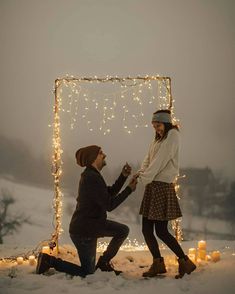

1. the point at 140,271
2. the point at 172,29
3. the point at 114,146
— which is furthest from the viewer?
the point at 172,29

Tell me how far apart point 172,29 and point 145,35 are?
378 cm

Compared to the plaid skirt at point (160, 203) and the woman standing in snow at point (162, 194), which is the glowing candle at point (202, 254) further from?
the plaid skirt at point (160, 203)

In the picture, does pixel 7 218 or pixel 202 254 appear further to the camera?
pixel 7 218

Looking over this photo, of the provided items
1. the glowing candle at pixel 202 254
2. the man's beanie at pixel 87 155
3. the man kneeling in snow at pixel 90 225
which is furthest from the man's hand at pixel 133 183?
the glowing candle at pixel 202 254

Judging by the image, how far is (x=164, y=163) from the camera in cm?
436

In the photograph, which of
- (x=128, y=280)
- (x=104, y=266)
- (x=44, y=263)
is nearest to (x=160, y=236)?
(x=128, y=280)

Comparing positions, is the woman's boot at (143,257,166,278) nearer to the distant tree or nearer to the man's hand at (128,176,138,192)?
the man's hand at (128,176,138,192)

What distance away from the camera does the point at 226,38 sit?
24719 millimetres

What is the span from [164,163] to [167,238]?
745 millimetres

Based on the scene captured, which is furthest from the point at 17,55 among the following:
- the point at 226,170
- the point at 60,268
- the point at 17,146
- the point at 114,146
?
the point at 60,268

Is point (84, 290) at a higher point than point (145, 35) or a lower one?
lower

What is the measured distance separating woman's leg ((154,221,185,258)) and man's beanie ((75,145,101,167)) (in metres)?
0.94

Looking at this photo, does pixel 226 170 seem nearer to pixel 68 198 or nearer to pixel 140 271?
pixel 68 198

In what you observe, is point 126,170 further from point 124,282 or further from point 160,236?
point 124,282
